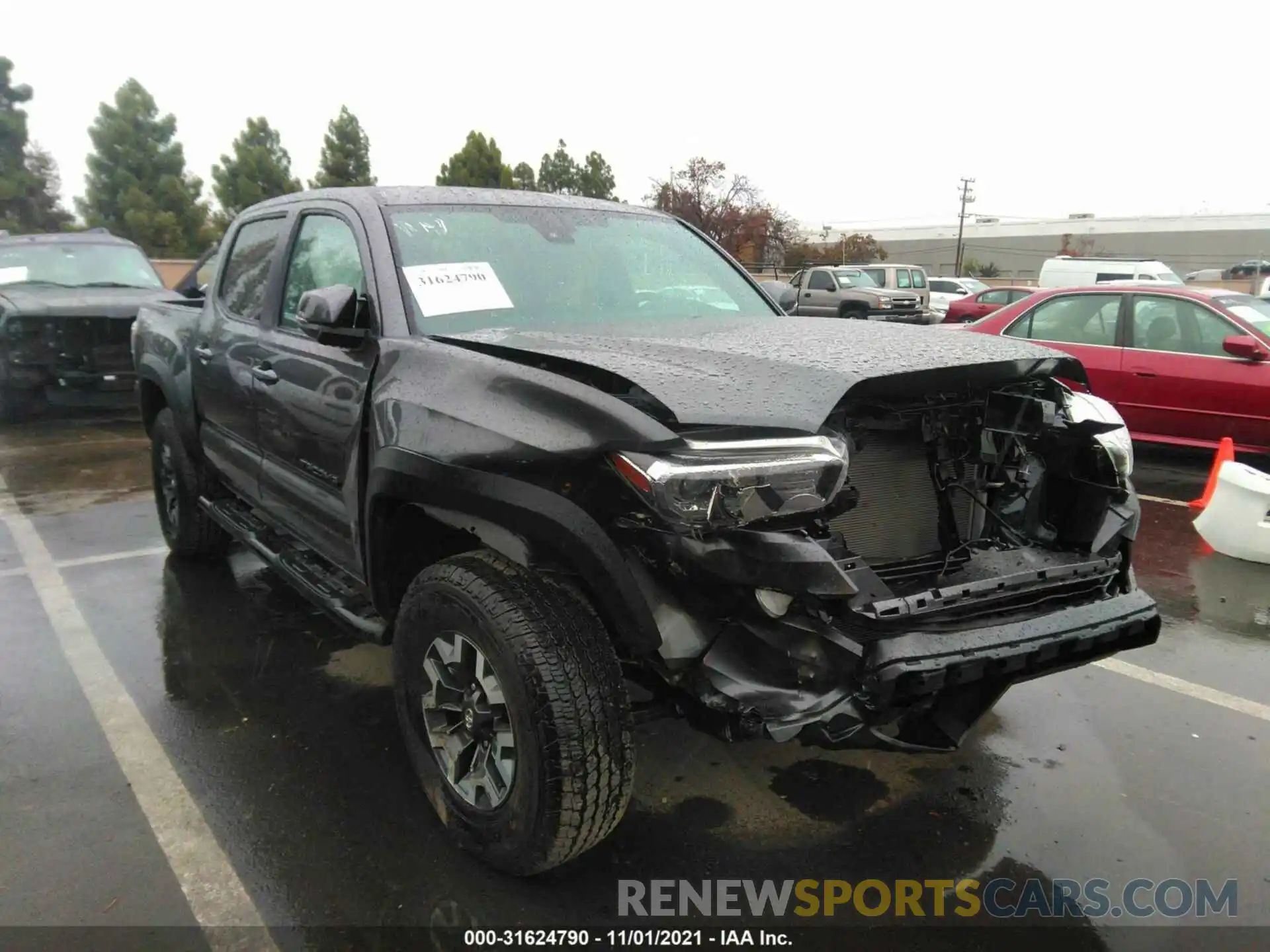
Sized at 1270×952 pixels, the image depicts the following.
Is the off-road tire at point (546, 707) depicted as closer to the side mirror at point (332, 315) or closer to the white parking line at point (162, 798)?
the white parking line at point (162, 798)

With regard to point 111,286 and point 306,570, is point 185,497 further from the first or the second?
point 111,286

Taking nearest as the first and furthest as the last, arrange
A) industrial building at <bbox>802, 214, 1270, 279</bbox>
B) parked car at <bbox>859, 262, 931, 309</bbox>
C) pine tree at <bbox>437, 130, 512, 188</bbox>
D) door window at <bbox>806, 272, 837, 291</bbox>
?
door window at <bbox>806, 272, 837, 291</bbox> → parked car at <bbox>859, 262, 931, 309</bbox> → pine tree at <bbox>437, 130, 512, 188</bbox> → industrial building at <bbox>802, 214, 1270, 279</bbox>

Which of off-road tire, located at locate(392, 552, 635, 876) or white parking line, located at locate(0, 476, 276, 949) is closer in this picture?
off-road tire, located at locate(392, 552, 635, 876)

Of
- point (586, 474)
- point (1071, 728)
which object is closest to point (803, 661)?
point (586, 474)

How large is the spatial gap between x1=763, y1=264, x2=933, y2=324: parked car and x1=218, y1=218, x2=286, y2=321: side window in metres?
18.0

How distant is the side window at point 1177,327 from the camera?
291 inches

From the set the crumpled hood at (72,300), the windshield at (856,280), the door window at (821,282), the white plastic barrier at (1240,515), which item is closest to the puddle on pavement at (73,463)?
the crumpled hood at (72,300)

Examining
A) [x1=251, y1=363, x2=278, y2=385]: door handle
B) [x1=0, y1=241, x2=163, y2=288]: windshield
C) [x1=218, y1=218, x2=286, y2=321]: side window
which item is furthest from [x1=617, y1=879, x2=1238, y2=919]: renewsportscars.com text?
[x1=0, y1=241, x2=163, y2=288]: windshield

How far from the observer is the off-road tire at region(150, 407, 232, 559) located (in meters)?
4.85

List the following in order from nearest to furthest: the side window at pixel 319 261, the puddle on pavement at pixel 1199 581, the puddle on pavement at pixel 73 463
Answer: the side window at pixel 319 261, the puddle on pavement at pixel 1199 581, the puddle on pavement at pixel 73 463

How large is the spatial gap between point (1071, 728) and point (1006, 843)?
89 cm

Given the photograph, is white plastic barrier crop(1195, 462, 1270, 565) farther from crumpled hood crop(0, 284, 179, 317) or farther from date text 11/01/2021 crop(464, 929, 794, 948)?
crumpled hood crop(0, 284, 179, 317)

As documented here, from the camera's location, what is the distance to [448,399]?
251 cm

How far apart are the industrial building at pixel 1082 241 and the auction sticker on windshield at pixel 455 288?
63.8m
